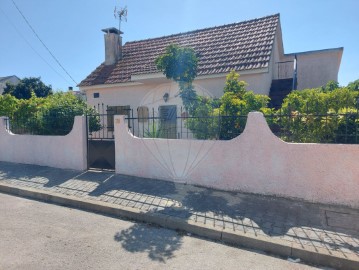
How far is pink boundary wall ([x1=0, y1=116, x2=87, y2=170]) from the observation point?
7.52 meters

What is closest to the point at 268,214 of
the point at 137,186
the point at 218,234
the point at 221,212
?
the point at 221,212

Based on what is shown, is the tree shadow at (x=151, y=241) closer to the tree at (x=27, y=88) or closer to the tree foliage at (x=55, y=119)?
the tree foliage at (x=55, y=119)

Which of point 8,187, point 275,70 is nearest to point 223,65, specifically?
point 275,70

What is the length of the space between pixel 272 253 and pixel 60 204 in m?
4.24

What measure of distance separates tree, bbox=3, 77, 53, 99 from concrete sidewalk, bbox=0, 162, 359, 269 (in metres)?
24.2

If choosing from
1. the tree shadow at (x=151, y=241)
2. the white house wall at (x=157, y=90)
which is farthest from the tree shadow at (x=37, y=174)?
the white house wall at (x=157, y=90)

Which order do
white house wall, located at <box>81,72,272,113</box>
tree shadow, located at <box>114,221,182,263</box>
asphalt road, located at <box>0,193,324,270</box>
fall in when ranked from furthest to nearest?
1. white house wall, located at <box>81,72,272,113</box>
2. tree shadow, located at <box>114,221,182,263</box>
3. asphalt road, located at <box>0,193,324,270</box>

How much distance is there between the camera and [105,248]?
143 inches

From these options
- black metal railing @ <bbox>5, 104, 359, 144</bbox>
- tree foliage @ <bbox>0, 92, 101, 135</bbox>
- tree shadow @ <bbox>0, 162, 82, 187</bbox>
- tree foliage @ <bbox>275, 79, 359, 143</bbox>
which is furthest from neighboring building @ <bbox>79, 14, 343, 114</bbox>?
tree shadow @ <bbox>0, 162, 82, 187</bbox>

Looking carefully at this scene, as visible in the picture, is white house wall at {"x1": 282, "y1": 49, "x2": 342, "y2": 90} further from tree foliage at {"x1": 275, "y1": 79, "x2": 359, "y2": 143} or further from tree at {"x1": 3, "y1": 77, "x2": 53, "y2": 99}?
tree at {"x1": 3, "y1": 77, "x2": 53, "y2": 99}

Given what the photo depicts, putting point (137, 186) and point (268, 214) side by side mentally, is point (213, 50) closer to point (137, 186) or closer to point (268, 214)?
point (137, 186)

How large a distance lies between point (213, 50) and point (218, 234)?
8429 millimetres

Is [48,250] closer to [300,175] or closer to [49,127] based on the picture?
[300,175]

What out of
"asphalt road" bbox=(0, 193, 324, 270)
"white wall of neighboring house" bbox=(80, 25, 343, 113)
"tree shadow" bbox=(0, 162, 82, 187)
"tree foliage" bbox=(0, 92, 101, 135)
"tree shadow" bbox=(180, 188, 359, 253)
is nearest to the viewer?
"asphalt road" bbox=(0, 193, 324, 270)
